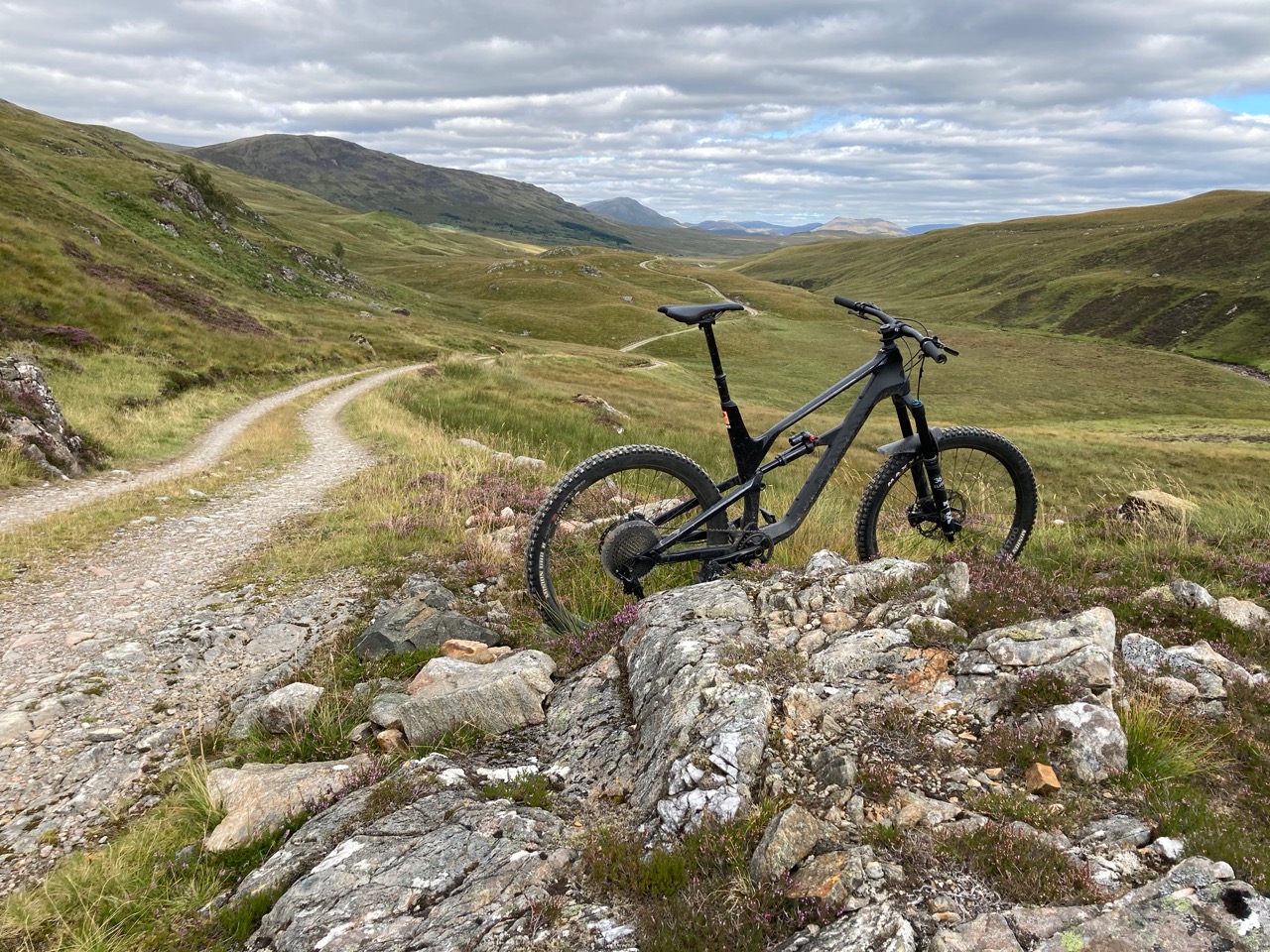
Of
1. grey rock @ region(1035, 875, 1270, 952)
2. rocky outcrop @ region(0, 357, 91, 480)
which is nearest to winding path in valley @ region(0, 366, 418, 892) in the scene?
rocky outcrop @ region(0, 357, 91, 480)

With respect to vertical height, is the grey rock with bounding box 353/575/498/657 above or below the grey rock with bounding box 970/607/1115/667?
below

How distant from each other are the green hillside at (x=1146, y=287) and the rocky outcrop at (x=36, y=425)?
13645 cm

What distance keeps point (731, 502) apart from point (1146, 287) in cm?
17541

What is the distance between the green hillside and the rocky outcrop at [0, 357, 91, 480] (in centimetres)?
13645

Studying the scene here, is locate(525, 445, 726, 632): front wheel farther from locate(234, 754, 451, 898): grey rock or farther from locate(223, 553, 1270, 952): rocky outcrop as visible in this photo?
locate(234, 754, 451, 898): grey rock

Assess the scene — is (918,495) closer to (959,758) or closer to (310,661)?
(959,758)

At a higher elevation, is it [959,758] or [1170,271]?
[1170,271]

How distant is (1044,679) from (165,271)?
58.5 metres

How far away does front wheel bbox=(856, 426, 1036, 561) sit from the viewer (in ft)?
22.4

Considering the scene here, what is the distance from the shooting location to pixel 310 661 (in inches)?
237

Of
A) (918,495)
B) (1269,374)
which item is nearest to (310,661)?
(918,495)

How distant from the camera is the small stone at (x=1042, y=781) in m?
3.37

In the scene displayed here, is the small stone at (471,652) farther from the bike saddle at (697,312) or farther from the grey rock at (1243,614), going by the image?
the grey rock at (1243,614)

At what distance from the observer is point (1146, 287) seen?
13912cm
